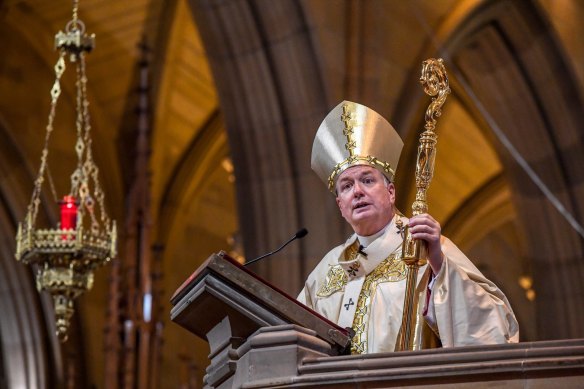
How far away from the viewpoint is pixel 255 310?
4.18 meters

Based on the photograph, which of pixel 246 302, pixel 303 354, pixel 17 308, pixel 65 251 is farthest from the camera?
pixel 17 308

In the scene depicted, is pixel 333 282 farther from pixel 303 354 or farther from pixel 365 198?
pixel 303 354

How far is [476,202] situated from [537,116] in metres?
6.50

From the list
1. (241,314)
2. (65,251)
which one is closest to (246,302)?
(241,314)

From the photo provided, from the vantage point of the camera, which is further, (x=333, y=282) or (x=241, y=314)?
(x=333, y=282)

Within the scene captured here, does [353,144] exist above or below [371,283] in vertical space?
above

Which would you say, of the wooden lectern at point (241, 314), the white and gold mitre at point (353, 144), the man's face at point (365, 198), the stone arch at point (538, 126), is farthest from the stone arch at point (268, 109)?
the wooden lectern at point (241, 314)

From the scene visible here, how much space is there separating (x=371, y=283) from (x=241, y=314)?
105 cm

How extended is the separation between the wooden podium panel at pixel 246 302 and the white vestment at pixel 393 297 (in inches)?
16.1

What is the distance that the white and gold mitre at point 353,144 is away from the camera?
523 cm

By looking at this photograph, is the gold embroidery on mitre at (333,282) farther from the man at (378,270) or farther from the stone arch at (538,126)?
the stone arch at (538,126)

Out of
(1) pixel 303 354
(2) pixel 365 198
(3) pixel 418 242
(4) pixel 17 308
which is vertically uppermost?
(4) pixel 17 308

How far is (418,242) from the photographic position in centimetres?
443

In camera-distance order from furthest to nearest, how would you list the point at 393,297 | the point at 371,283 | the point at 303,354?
the point at 371,283, the point at 393,297, the point at 303,354
